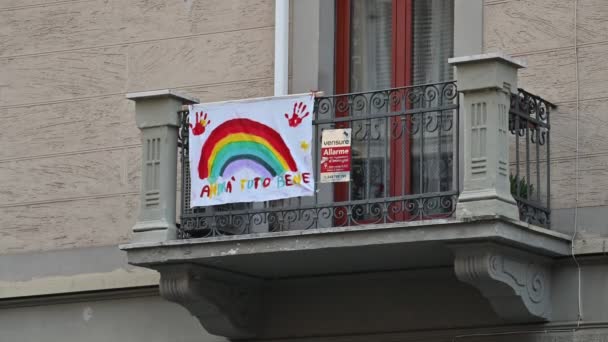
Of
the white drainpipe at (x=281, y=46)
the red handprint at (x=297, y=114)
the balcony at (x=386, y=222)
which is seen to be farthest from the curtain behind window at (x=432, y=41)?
the red handprint at (x=297, y=114)

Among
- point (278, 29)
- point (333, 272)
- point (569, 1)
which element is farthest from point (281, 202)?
point (569, 1)

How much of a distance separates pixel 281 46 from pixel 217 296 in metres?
2.35

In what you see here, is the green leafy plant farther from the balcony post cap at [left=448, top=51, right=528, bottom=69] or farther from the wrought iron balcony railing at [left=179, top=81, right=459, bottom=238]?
the balcony post cap at [left=448, top=51, right=528, bottom=69]

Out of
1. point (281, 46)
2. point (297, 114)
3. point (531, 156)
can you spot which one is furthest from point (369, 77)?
point (531, 156)

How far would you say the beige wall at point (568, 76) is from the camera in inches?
592

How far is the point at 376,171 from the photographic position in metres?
15.8

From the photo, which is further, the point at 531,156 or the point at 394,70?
the point at 394,70

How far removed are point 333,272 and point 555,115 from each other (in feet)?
7.63

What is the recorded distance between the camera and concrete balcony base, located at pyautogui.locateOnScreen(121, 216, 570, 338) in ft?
47.2

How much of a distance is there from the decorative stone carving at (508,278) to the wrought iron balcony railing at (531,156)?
38 centimetres

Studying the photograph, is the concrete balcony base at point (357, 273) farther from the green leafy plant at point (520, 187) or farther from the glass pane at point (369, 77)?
the glass pane at point (369, 77)

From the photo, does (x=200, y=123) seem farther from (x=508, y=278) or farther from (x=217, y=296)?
(x=508, y=278)

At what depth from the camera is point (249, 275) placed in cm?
1605

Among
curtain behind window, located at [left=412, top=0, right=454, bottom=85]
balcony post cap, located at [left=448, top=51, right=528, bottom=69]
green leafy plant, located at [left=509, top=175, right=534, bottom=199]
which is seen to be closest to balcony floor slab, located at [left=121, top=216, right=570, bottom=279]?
green leafy plant, located at [left=509, top=175, right=534, bottom=199]
